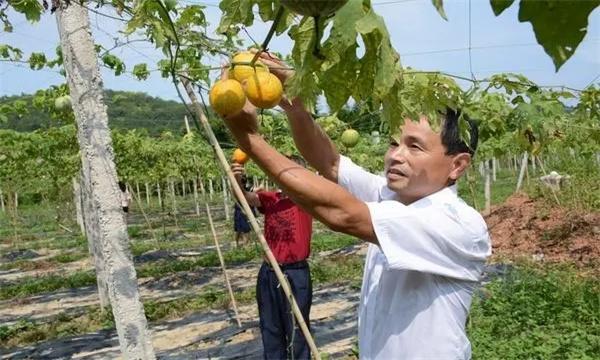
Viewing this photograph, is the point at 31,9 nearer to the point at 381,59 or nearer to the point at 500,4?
the point at 381,59

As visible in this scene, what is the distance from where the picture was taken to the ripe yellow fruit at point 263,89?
1.34 metres

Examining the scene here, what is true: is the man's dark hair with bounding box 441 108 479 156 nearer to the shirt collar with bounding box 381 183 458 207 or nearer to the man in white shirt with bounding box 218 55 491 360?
the man in white shirt with bounding box 218 55 491 360

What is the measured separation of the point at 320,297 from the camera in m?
8.41

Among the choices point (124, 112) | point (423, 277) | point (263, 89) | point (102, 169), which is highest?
point (124, 112)

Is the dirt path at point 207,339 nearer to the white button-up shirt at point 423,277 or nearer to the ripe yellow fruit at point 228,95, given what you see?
the white button-up shirt at point 423,277

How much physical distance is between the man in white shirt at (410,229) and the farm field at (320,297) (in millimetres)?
2824

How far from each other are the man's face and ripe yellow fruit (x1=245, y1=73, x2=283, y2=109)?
29.1 inches

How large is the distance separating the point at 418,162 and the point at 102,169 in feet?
4.79

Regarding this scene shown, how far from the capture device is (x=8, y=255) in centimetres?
1602

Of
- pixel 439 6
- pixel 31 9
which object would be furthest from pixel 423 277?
A: pixel 31 9

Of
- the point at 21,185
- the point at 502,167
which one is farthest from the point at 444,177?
the point at 502,167

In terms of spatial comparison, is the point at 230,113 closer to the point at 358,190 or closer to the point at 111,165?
the point at 358,190

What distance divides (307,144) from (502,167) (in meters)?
47.2

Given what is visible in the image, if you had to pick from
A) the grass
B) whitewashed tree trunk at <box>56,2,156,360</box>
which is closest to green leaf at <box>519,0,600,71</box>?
whitewashed tree trunk at <box>56,2,156,360</box>
